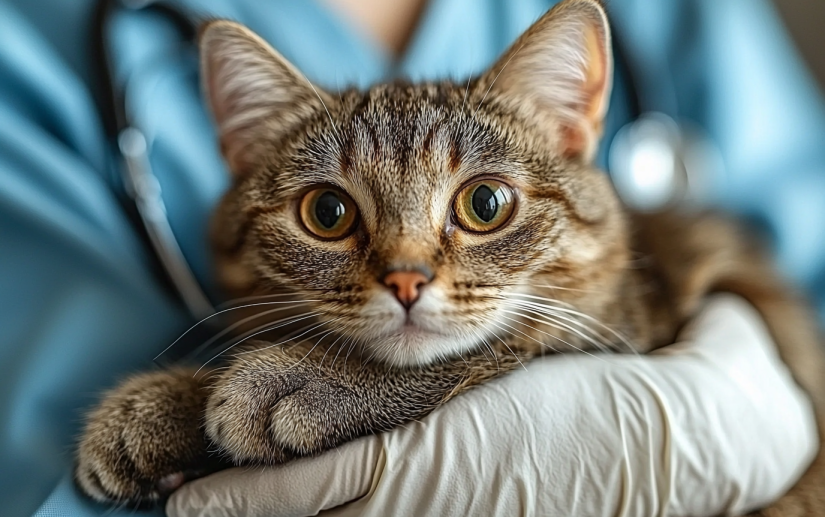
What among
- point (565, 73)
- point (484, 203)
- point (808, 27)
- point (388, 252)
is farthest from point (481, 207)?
point (808, 27)

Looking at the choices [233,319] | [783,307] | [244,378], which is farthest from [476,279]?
[783,307]

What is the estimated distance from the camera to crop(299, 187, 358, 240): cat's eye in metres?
0.82

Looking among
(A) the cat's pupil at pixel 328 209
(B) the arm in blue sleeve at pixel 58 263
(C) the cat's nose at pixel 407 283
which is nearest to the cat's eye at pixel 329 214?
(A) the cat's pupil at pixel 328 209

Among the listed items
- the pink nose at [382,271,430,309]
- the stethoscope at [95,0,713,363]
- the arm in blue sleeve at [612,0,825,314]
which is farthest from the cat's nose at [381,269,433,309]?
the arm in blue sleeve at [612,0,825,314]

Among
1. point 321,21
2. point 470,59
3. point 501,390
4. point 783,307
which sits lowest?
point 783,307

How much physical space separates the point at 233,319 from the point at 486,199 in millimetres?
454

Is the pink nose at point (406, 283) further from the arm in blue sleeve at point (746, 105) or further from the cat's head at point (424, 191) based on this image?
the arm in blue sleeve at point (746, 105)

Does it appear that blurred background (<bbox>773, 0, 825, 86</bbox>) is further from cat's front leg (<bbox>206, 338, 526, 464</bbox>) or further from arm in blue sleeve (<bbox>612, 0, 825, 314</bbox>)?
cat's front leg (<bbox>206, 338, 526, 464</bbox>)

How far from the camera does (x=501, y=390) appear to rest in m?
0.80

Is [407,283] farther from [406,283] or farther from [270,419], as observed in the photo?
[270,419]

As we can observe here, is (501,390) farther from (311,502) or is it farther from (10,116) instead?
(10,116)

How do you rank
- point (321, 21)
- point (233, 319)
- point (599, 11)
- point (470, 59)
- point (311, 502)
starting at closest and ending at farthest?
point (311, 502) → point (599, 11) → point (233, 319) → point (321, 21) → point (470, 59)

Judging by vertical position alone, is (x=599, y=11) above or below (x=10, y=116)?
below

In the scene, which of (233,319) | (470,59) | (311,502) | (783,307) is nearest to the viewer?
(311,502)
